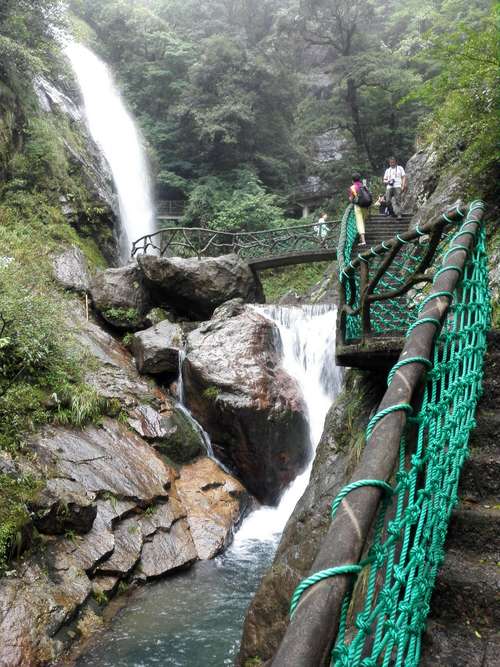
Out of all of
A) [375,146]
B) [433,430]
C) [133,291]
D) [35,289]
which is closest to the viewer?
[433,430]

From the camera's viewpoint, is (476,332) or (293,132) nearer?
(476,332)

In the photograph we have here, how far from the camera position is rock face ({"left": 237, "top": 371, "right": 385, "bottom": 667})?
13.9ft

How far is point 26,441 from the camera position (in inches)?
287

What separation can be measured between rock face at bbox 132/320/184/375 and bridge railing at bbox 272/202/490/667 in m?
9.13

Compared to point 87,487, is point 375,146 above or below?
above

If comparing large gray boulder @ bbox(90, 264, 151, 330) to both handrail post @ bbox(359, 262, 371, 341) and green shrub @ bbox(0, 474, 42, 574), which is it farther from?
handrail post @ bbox(359, 262, 371, 341)

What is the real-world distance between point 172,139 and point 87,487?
20162 millimetres

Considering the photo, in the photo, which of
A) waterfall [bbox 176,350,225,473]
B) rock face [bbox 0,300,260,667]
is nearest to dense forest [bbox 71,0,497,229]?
waterfall [bbox 176,350,225,473]

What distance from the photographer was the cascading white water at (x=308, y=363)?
9.98 metres

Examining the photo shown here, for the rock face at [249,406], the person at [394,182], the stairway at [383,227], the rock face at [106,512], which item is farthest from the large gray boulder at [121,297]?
the person at [394,182]

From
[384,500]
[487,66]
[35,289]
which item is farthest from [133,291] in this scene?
[384,500]

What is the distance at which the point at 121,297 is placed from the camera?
13469 millimetres

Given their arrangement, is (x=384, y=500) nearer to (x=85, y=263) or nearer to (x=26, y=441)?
(x=26, y=441)

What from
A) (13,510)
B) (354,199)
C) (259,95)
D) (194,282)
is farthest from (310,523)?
(259,95)
